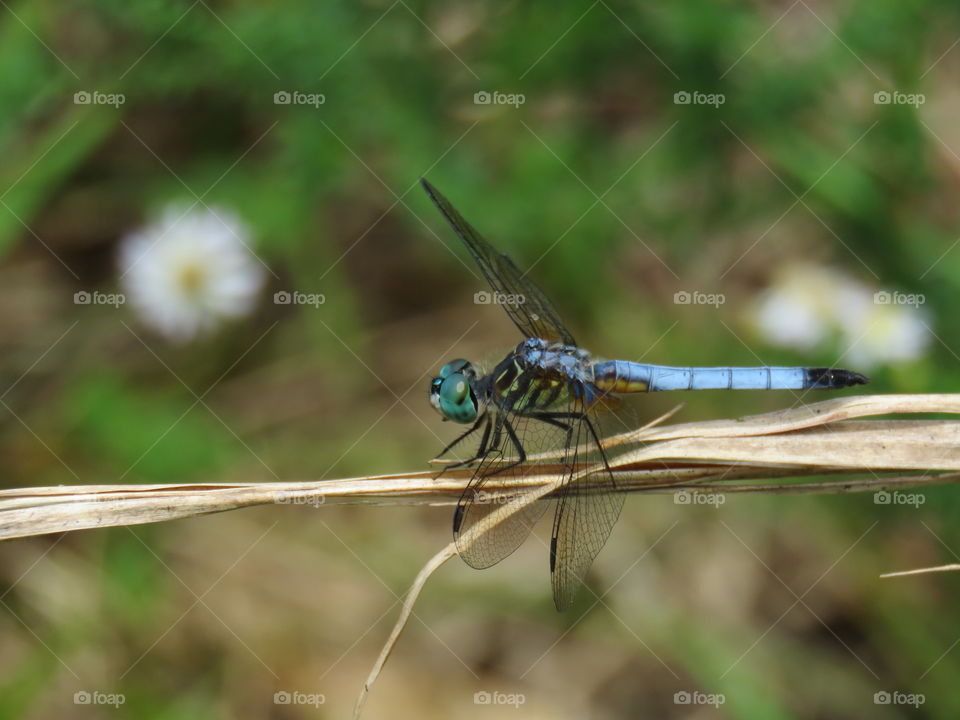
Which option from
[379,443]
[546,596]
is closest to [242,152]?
[379,443]

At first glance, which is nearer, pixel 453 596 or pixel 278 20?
pixel 278 20

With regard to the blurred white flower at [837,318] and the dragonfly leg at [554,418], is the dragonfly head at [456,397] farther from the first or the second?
the blurred white flower at [837,318]

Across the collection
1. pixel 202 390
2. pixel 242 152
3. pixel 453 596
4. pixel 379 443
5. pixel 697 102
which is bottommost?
pixel 453 596

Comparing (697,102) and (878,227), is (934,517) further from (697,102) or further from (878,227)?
(697,102)

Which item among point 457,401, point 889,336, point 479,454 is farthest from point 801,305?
point 479,454

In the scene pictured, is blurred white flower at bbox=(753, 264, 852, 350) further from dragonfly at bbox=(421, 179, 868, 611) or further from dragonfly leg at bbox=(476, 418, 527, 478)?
dragonfly leg at bbox=(476, 418, 527, 478)

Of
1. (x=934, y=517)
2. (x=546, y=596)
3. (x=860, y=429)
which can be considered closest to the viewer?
(x=860, y=429)

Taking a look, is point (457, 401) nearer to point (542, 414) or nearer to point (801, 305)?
point (542, 414)

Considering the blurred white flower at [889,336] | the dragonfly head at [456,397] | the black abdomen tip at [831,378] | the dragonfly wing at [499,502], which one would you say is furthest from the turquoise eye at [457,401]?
the blurred white flower at [889,336]
